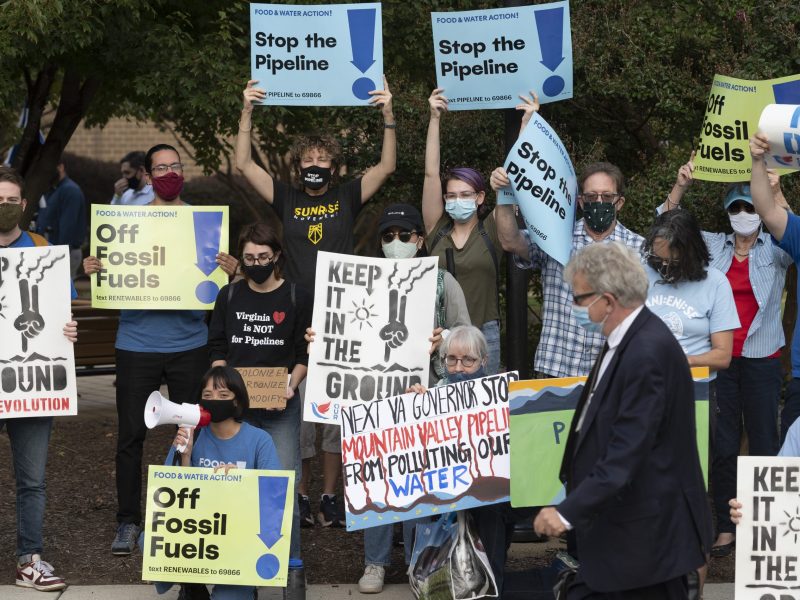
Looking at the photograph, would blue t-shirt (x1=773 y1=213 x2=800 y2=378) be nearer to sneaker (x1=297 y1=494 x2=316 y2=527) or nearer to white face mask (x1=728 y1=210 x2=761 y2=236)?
white face mask (x1=728 y1=210 x2=761 y2=236)

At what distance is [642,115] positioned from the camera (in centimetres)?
874

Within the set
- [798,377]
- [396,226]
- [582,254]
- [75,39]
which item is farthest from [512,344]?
[75,39]

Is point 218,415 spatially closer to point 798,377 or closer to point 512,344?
point 512,344

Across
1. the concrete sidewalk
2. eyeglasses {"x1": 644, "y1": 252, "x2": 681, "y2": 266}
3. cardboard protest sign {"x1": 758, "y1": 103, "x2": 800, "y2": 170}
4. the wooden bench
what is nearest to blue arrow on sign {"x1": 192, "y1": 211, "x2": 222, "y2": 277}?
the concrete sidewalk

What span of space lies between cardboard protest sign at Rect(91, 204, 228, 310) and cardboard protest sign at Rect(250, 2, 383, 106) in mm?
823

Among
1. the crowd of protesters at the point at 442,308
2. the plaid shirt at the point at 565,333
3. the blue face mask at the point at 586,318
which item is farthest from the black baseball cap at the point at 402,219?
the blue face mask at the point at 586,318

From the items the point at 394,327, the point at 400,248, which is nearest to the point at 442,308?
→ the point at 394,327

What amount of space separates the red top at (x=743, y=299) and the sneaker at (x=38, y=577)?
3.74m

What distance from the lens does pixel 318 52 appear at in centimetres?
729

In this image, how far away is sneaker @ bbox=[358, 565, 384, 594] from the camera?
6.61m

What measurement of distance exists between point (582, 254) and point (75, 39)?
15.6 ft

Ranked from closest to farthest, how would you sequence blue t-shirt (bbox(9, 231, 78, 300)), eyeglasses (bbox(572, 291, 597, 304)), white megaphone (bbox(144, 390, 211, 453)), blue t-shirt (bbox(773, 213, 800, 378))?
eyeglasses (bbox(572, 291, 597, 304)), white megaphone (bbox(144, 390, 211, 453)), blue t-shirt (bbox(773, 213, 800, 378)), blue t-shirt (bbox(9, 231, 78, 300))

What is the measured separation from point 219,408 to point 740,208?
2906mm

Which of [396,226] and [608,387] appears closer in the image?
[608,387]
